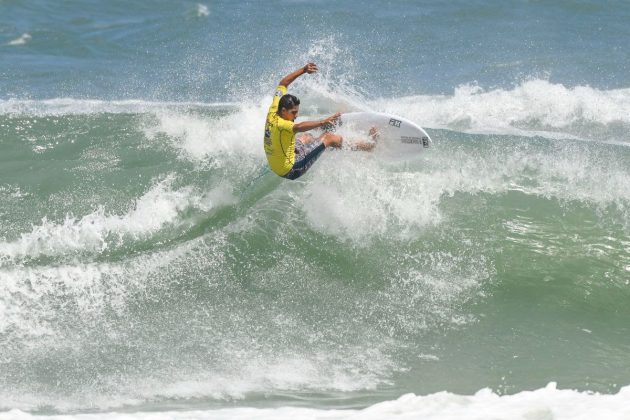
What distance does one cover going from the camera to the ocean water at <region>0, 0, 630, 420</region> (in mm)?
6711

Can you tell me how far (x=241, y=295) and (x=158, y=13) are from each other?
14900mm

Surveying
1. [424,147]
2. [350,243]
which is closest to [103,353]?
[350,243]

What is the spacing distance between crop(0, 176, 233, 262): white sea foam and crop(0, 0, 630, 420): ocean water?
0.08 ft

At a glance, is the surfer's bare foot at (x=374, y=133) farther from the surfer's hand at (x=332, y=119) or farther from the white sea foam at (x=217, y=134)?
the white sea foam at (x=217, y=134)

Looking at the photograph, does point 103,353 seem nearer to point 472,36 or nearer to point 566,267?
point 566,267

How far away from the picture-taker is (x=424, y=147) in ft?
31.2

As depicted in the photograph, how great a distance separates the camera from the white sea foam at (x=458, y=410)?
211 inches

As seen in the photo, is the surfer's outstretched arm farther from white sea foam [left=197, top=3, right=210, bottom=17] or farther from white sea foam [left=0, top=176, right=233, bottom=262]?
white sea foam [left=197, top=3, right=210, bottom=17]

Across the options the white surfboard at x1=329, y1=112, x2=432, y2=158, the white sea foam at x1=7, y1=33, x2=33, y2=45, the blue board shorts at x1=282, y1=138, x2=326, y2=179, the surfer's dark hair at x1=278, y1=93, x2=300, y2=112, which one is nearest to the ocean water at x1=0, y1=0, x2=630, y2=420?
the white surfboard at x1=329, y1=112, x2=432, y2=158

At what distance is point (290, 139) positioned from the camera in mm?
8664

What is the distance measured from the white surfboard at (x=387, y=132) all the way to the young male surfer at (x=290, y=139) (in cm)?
25

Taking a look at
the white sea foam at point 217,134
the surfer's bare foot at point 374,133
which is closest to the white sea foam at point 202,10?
the white sea foam at point 217,134

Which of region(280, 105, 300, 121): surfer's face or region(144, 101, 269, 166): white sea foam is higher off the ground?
region(280, 105, 300, 121): surfer's face

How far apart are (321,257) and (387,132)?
6.04ft
